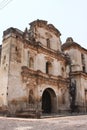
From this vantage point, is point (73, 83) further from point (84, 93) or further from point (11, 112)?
point (11, 112)

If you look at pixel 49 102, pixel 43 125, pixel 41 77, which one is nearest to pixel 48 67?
pixel 41 77

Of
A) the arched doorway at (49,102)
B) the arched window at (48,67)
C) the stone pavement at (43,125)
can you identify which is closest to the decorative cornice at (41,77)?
the arched window at (48,67)

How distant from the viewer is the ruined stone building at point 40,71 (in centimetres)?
1795

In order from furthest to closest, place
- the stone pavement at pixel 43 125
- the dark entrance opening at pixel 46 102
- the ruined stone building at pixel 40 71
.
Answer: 1. the dark entrance opening at pixel 46 102
2. the ruined stone building at pixel 40 71
3. the stone pavement at pixel 43 125

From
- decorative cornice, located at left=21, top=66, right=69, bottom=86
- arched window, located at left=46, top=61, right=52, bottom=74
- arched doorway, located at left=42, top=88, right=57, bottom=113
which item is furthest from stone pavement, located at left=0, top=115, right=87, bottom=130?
arched window, located at left=46, top=61, right=52, bottom=74

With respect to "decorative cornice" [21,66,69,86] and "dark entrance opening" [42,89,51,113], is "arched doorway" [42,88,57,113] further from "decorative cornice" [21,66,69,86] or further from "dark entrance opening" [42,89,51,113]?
"decorative cornice" [21,66,69,86]

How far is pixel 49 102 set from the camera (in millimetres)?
23547

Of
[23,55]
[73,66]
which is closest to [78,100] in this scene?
[73,66]

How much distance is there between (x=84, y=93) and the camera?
27.5 meters

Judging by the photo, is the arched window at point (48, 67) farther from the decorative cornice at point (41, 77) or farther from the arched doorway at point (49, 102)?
the arched doorway at point (49, 102)

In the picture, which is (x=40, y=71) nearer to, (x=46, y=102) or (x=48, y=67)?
(x=48, y=67)

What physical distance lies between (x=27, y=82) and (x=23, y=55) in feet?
9.14

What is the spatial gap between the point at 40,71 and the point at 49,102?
4.58m

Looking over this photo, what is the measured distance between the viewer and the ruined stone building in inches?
707
